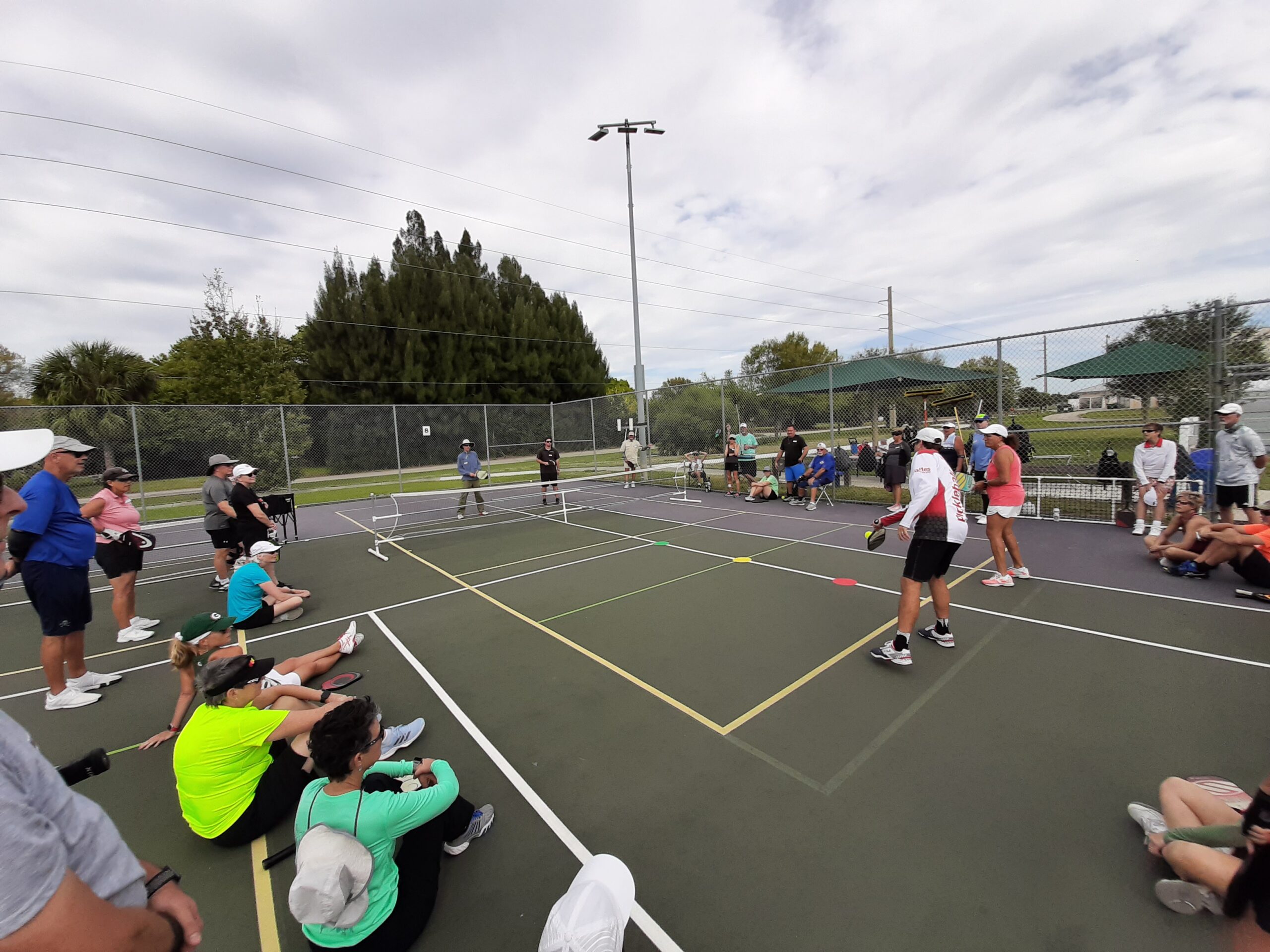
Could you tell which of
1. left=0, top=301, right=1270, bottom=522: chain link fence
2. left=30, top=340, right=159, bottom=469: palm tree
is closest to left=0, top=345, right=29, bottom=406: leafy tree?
left=30, top=340, right=159, bottom=469: palm tree

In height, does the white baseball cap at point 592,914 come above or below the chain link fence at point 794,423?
below

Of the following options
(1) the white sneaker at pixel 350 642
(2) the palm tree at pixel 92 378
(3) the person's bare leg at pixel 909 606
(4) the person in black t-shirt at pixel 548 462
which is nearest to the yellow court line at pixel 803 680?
(3) the person's bare leg at pixel 909 606

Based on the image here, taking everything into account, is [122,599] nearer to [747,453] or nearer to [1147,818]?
[1147,818]

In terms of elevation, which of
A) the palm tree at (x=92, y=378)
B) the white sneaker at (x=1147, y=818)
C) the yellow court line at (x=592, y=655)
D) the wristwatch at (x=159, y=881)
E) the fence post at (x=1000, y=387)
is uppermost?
the palm tree at (x=92, y=378)

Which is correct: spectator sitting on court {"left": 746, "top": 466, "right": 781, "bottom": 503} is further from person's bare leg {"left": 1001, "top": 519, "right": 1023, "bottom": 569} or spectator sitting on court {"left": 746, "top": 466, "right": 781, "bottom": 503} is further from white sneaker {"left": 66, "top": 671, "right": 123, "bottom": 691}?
white sneaker {"left": 66, "top": 671, "right": 123, "bottom": 691}

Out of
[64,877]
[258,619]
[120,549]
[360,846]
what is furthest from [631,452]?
[64,877]

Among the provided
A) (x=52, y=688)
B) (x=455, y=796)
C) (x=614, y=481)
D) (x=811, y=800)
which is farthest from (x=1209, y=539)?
(x=614, y=481)

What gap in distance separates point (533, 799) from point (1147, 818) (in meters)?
3.02

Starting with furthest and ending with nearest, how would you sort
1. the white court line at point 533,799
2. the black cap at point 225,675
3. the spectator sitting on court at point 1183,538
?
1. the spectator sitting on court at point 1183,538
2. the black cap at point 225,675
3. the white court line at point 533,799

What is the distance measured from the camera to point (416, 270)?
3291 centimetres

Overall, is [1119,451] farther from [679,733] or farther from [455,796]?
[455,796]

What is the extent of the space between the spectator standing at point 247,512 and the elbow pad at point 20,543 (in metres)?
2.55

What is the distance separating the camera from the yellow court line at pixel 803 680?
3.55 metres

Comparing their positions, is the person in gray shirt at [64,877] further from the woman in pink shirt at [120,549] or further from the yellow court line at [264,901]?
the woman in pink shirt at [120,549]
